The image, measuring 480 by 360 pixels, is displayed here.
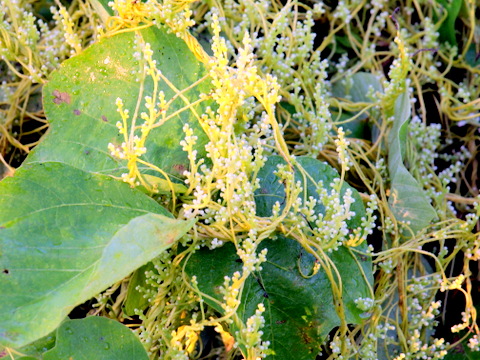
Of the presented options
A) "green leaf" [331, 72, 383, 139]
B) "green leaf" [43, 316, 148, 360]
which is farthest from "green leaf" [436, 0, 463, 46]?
"green leaf" [43, 316, 148, 360]

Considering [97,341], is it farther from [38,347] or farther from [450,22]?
[450,22]

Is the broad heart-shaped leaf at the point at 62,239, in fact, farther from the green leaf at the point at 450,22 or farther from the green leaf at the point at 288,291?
the green leaf at the point at 450,22

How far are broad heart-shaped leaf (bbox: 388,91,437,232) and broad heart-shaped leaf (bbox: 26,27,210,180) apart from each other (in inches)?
12.8

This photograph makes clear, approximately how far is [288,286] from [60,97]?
0.43m

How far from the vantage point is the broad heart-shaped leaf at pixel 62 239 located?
56 cm

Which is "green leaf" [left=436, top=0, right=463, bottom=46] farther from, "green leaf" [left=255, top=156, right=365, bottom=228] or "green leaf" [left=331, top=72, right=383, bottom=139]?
"green leaf" [left=255, top=156, right=365, bottom=228]

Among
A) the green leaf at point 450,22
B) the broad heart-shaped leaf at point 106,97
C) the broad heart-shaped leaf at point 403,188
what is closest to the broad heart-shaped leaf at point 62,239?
the broad heart-shaped leaf at point 106,97

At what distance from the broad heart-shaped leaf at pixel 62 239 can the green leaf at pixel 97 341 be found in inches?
4.0

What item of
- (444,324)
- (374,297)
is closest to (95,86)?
(374,297)

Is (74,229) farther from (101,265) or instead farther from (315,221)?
(315,221)

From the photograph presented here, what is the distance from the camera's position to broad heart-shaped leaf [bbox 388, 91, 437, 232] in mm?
816

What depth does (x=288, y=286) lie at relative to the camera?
0.73 metres

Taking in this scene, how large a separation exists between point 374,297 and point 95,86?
52 cm

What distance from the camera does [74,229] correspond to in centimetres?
→ 65
